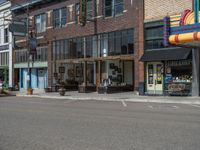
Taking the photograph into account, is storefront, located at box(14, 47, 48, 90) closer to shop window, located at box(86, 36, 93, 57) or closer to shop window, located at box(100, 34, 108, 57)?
shop window, located at box(86, 36, 93, 57)

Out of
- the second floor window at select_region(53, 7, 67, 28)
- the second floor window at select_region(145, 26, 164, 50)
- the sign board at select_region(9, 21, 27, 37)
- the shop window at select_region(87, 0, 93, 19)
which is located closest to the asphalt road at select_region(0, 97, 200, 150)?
the second floor window at select_region(145, 26, 164, 50)

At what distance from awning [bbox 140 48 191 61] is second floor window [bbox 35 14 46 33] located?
1547cm

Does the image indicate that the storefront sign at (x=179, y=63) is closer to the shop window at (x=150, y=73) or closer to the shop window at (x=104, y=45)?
the shop window at (x=150, y=73)

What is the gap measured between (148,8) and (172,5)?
2274 mm

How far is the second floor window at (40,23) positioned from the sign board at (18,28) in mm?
1877

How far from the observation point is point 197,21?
22.9 meters

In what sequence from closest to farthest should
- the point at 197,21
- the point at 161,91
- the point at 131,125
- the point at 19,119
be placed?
the point at 131,125, the point at 19,119, the point at 197,21, the point at 161,91

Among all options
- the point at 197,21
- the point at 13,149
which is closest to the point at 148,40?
the point at 197,21

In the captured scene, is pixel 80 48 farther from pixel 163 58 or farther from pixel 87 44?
pixel 163 58

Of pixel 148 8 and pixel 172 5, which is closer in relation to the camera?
pixel 172 5

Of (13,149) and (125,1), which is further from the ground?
(125,1)

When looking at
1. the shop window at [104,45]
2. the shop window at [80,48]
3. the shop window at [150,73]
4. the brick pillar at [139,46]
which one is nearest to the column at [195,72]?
the shop window at [150,73]

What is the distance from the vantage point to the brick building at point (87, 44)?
30719 mm

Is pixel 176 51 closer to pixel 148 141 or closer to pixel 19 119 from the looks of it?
pixel 19 119
